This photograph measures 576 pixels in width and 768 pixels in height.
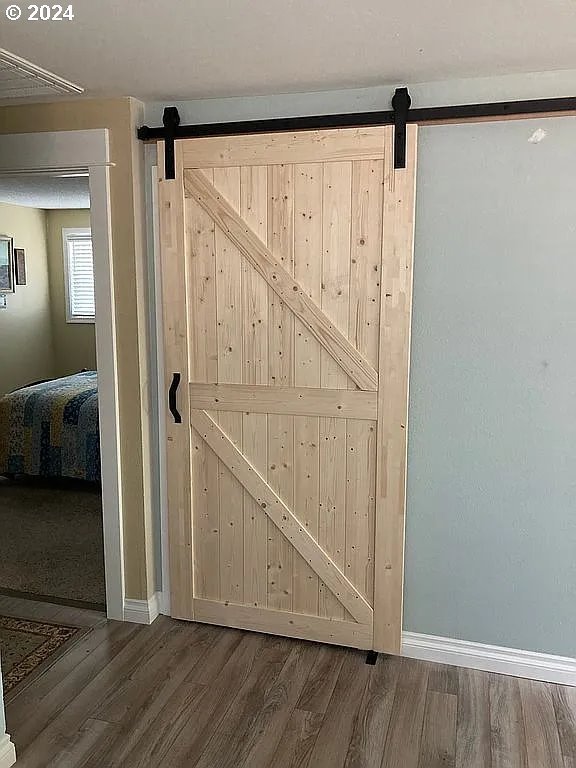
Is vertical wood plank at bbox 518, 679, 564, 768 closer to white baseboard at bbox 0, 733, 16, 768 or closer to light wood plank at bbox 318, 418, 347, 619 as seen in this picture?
light wood plank at bbox 318, 418, 347, 619

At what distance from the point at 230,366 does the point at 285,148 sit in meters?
0.92

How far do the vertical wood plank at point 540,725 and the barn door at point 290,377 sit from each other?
549 mm

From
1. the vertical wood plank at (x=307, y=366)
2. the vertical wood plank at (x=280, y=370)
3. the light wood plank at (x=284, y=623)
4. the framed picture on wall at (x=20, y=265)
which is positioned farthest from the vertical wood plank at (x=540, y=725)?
the framed picture on wall at (x=20, y=265)

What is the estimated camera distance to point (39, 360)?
7605 millimetres

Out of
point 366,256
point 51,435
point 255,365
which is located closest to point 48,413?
point 51,435

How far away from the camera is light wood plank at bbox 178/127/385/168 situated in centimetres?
268

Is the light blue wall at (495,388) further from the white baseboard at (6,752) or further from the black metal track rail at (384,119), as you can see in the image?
the white baseboard at (6,752)

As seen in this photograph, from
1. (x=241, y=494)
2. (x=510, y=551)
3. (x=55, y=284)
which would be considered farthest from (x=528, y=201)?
(x=55, y=284)

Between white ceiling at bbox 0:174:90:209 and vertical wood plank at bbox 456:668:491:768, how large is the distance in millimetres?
3756

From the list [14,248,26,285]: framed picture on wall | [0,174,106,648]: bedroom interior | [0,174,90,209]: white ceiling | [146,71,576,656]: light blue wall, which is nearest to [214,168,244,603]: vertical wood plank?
[146,71,576,656]: light blue wall

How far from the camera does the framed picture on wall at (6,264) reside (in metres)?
7.00

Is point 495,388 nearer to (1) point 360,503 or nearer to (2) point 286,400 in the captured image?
(1) point 360,503

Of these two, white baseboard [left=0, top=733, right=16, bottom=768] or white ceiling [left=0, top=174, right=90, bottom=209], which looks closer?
white baseboard [left=0, top=733, right=16, bottom=768]

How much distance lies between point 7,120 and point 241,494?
1944mm
